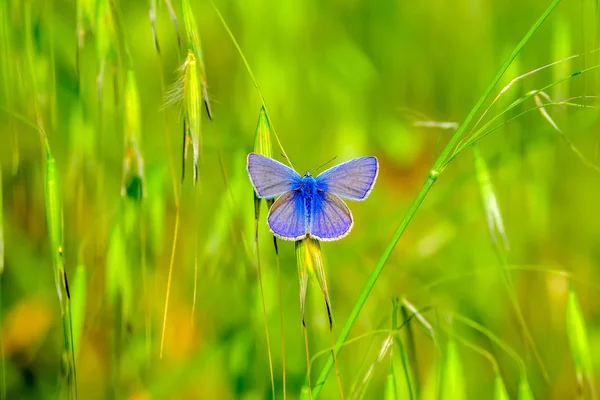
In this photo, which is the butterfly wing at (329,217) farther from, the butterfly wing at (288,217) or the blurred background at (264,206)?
the blurred background at (264,206)

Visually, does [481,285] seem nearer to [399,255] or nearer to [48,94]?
[399,255]

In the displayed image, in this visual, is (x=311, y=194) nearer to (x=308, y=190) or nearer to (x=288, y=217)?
(x=308, y=190)

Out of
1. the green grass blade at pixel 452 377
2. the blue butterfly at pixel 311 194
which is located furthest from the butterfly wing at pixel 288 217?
the green grass blade at pixel 452 377

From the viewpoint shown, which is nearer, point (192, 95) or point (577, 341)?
point (192, 95)

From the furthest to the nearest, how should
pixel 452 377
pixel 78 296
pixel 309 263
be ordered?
pixel 78 296
pixel 452 377
pixel 309 263

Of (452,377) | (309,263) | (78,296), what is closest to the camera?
(309,263)

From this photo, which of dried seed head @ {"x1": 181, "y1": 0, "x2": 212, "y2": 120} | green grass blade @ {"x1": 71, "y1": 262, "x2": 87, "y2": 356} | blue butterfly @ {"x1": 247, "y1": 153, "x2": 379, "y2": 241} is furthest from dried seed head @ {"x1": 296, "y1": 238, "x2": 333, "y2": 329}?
green grass blade @ {"x1": 71, "y1": 262, "x2": 87, "y2": 356}

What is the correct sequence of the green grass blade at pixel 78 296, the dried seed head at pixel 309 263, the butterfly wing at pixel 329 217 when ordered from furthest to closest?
1. the green grass blade at pixel 78 296
2. the butterfly wing at pixel 329 217
3. the dried seed head at pixel 309 263

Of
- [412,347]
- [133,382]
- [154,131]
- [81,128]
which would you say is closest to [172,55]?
[154,131]

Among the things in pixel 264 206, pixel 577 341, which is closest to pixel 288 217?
pixel 264 206
